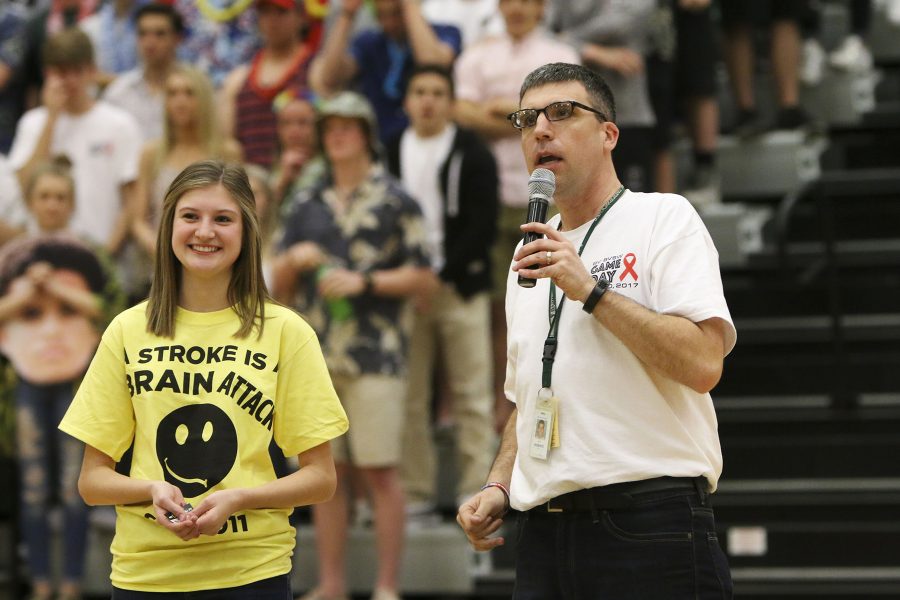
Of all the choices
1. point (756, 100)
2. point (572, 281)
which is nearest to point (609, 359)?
point (572, 281)

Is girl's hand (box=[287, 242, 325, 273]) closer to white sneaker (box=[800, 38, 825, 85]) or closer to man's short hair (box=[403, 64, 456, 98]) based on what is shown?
man's short hair (box=[403, 64, 456, 98])

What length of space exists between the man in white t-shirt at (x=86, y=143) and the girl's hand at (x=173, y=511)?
4.82 meters

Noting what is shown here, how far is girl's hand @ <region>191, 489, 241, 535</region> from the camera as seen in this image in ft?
11.4

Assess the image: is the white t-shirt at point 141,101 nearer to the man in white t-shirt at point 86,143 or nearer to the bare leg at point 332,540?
the man in white t-shirt at point 86,143

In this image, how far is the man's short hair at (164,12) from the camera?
870cm

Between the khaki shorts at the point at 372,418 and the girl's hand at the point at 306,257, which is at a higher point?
the girl's hand at the point at 306,257

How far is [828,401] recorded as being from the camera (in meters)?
8.09

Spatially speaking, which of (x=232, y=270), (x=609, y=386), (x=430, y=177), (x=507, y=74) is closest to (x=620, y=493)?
(x=609, y=386)

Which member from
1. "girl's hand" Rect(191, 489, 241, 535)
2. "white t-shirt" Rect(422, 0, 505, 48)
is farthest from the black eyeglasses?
"white t-shirt" Rect(422, 0, 505, 48)

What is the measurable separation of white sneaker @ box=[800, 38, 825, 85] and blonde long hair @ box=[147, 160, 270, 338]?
22.8 ft

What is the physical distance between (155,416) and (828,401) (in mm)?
5194

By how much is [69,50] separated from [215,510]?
5.30 m

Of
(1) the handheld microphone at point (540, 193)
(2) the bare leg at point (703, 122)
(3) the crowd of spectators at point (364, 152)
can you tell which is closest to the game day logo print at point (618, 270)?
(1) the handheld microphone at point (540, 193)

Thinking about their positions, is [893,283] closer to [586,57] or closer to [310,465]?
[586,57]
